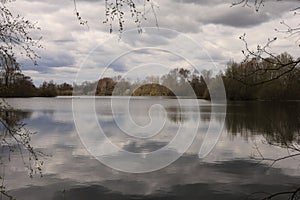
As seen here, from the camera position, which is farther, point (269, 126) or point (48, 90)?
point (48, 90)

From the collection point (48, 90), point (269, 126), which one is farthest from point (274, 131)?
point (48, 90)

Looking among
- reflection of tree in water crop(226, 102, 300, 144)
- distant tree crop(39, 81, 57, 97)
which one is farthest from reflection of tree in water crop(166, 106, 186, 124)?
distant tree crop(39, 81, 57, 97)

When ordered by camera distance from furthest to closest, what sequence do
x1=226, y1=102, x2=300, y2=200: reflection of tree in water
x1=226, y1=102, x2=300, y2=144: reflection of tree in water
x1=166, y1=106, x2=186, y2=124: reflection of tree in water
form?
x1=166, y1=106, x2=186, y2=124: reflection of tree in water
x1=226, y1=102, x2=300, y2=144: reflection of tree in water
x1=226, y1=102, x2=300, y2=200: reflection of tree in water

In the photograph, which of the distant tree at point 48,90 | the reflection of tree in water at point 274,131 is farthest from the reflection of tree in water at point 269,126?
the distant tree at point 48,90

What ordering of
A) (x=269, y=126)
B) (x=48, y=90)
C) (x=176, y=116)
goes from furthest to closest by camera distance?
(x=48, y=90) < (x=176, y=116) < (x=269, y=126)

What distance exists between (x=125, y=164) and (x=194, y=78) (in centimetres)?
5146

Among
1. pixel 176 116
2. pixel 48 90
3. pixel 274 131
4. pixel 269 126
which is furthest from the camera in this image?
pixel 48 90

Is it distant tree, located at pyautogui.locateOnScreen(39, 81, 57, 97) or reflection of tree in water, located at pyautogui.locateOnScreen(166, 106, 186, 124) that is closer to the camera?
reflection of tree in water, located at pyautogui.locateOnScreen(166, 106, 186, 124)

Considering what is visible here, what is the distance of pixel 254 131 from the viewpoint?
61.4 ft

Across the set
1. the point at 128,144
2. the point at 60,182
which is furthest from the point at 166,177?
the point at 128,144

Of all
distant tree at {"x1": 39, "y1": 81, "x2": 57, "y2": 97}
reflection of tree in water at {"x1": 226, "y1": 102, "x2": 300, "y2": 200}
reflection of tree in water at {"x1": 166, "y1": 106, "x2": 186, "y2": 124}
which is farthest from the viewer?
distant tree at {"x1": 39, "y1": 81, "x2": 57, "y2": 97}

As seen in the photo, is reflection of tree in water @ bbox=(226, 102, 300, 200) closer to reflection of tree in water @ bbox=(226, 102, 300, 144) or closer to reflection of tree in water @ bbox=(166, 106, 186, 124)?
reflection of tree in water @ bbox=(226, 102, 300, 144)

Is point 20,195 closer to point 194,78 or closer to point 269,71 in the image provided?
point 269,71

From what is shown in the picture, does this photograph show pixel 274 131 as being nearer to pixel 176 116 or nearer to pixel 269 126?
pixel 269 126
